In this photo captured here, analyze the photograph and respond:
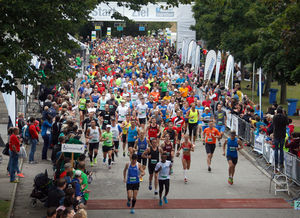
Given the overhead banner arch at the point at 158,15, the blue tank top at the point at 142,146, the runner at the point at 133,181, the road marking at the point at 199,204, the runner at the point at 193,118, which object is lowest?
the road marking at the point at 199,204

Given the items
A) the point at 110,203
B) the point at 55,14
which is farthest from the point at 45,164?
the point at 55,14

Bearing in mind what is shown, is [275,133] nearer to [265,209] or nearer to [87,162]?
[265,209]

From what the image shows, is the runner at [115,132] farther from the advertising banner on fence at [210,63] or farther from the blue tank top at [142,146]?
the advertising banner on fence at [210,63]

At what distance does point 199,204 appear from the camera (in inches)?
598

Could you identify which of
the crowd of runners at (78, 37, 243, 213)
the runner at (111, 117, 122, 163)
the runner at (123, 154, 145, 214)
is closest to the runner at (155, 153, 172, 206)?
the crowd of runners at (78, 37, 243, 213)

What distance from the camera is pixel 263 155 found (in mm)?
20859

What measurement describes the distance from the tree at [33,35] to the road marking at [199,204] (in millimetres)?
3523

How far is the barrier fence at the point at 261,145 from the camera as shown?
16.8 metres

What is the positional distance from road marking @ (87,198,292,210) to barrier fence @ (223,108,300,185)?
1377 mm

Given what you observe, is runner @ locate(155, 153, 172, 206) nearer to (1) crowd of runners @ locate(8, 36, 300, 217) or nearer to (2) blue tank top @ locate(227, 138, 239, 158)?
(1) crowd of runners @ locate(8, 36, 300, 217)

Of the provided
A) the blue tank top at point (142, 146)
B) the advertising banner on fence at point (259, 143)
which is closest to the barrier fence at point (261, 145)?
the advertising banner on fence at point (259, 143)

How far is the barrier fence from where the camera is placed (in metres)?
16.8

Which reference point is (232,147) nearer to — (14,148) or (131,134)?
(131,134)

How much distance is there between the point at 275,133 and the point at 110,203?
234 inches
